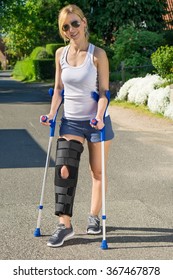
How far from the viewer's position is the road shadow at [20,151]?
32.1ft

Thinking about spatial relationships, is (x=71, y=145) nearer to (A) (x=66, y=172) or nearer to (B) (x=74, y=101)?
(A) (x=66, y=172)

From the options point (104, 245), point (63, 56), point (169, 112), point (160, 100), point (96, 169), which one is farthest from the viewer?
point (160, 100)

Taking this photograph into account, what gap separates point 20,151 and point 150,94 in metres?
7.52

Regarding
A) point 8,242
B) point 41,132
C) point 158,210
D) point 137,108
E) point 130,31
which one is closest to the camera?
A: point 8,242

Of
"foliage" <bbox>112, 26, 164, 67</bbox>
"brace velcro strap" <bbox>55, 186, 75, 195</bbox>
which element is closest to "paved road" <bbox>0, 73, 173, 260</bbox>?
"brace velcro strap" <bbox>55, 186, 75, 195</bbox>

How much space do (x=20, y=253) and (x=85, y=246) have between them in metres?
0.60

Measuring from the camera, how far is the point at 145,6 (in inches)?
1363

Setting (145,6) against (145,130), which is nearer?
(145,130)

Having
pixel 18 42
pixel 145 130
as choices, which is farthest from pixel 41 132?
pixel 18 42

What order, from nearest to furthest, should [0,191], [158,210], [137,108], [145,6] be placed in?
[158,210] < [0,191] < [137,108] < [145,6]

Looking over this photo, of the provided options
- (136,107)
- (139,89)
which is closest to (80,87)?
(136,107)

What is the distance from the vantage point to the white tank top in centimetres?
523

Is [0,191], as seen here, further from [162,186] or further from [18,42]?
Result: [18,42]

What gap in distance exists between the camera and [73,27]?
208 inches
